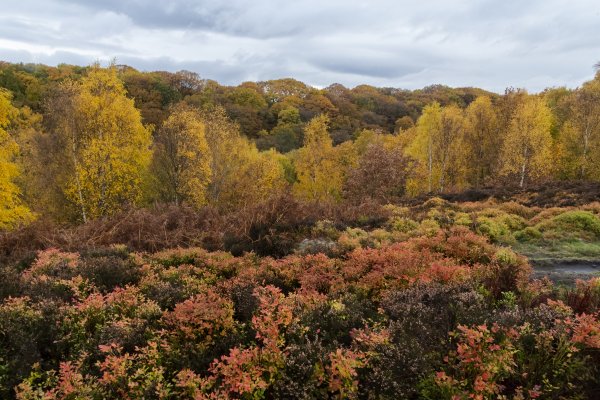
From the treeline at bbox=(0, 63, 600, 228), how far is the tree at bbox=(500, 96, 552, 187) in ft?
0.28

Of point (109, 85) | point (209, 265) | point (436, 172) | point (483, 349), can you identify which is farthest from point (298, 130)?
point (483, 349)

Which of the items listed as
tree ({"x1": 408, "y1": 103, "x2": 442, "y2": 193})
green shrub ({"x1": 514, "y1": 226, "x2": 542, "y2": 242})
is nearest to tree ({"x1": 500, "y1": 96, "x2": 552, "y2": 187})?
tree ({"x1": 408, "y1": 103, "x2": 442, "y2": 193})

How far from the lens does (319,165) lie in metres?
35.1

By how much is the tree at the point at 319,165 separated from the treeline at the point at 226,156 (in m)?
0.10

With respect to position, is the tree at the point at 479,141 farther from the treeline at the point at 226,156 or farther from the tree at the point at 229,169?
the tree at the point at 229,169

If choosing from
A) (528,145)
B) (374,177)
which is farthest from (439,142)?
(374,177)

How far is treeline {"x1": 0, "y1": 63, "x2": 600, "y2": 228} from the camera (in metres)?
20.6

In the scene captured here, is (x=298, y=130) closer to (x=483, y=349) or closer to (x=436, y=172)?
(x=436, y=172)

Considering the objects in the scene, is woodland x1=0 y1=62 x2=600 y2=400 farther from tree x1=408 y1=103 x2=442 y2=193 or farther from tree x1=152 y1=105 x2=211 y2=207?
tree x1=408 y1=103 x2=442 y2=193

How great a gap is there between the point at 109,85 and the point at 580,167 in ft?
131

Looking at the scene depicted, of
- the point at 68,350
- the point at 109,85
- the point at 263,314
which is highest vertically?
the point at 109,85

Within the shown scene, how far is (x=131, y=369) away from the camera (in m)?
3.77

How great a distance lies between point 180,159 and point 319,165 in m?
14.4

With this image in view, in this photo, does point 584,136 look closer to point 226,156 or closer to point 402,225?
point 226,156
